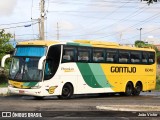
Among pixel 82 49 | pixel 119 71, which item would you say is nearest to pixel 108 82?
pixel 119 71

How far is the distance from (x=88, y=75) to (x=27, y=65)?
4314mm

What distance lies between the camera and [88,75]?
28203 mm

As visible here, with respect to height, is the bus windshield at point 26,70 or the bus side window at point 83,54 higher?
the bus side window at point 83,54

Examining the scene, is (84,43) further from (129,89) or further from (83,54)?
(129,89)

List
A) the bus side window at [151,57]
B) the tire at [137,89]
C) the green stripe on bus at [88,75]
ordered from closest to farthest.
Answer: the green stripe on bus at [88,75], the tire at [137,89], the bus side window at [151,57]

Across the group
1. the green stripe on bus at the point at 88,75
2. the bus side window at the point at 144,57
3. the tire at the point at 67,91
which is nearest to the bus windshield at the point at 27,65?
the tire at the point at 67,91

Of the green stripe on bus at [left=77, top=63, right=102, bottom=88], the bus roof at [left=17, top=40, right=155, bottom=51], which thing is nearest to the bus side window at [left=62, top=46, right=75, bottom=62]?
the bus roof at [left=17, top=40, right=155, bottom=51]

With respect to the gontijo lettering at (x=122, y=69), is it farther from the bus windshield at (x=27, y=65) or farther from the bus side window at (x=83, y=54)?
the bus windshield at (x=27, y=65)

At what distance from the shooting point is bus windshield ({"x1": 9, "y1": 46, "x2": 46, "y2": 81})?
995 inches

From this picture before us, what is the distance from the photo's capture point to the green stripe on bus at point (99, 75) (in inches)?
1118

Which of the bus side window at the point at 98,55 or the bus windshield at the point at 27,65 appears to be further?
the bus side window at the point at 98,55

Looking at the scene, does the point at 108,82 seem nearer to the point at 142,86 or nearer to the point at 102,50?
the point at 102,50

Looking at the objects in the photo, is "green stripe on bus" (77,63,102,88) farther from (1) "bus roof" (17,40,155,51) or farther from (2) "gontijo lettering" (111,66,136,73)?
(2) "gontijo lettering" (111,66,136,73)

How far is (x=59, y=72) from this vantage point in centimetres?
2602
